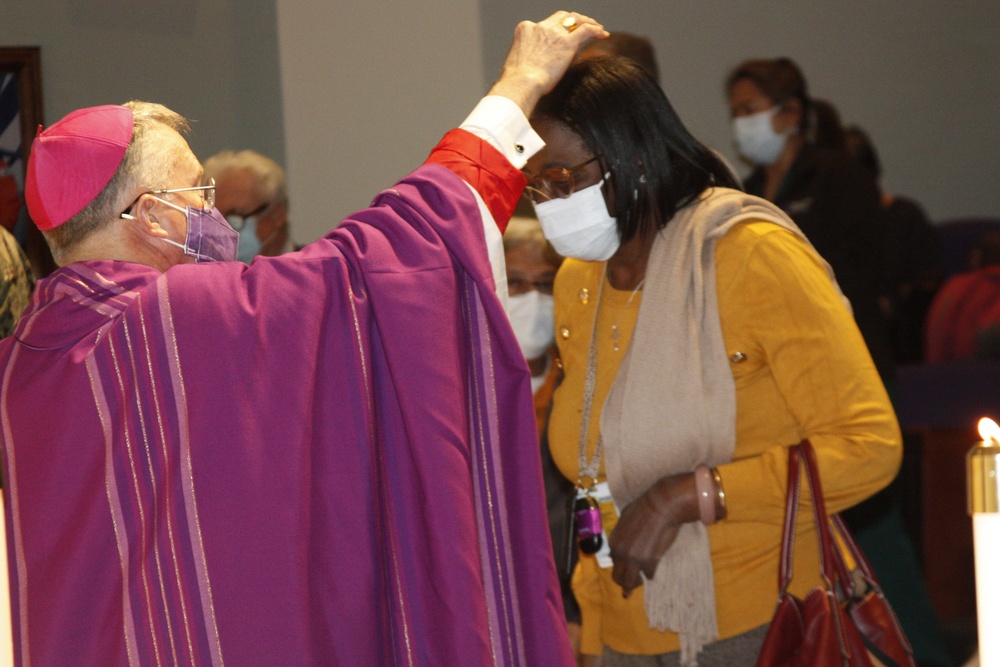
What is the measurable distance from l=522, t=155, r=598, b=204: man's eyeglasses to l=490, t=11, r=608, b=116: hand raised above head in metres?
0.26

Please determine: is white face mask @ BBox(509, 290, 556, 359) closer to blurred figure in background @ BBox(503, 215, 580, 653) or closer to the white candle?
blurred figure in background @ BBox(503, 215, 580, 653)

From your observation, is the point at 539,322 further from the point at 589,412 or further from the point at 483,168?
the point at 483,168

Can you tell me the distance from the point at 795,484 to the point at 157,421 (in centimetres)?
103

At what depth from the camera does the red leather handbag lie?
1.98 m

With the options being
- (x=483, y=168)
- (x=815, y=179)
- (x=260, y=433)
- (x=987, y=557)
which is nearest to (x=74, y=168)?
(x=260, y=433)

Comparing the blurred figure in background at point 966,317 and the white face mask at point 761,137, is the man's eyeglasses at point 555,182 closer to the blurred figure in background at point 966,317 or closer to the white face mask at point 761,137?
the white face mask at point 761,137

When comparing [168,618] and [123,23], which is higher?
[123,23]

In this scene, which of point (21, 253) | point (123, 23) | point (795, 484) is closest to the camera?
point (795, 484)

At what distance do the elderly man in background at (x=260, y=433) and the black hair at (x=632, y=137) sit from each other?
0.42 meters

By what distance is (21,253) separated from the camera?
2.83 meters

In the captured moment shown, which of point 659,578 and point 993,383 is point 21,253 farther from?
point 993,383

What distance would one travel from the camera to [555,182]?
231 centimetres

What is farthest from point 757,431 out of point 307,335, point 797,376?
point 307,335

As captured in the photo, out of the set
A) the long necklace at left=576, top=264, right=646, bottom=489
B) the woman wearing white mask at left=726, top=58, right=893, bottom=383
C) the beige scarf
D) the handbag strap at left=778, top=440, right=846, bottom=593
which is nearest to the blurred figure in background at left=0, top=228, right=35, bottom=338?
the long necklace at left=576, top=264, right=646, bottom=489
